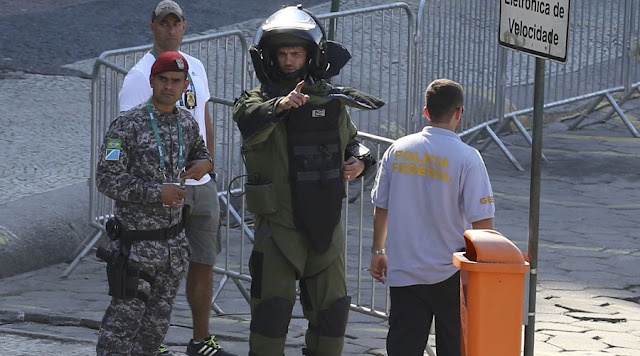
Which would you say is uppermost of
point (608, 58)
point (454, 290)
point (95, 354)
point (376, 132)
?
point (608, 58)

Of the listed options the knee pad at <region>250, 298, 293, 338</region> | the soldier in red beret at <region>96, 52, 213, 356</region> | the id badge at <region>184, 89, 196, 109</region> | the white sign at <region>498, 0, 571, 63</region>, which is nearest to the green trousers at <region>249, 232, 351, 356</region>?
the knee pad at <region>250, 298, 293, 338</region>

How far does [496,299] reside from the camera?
4.49 meters

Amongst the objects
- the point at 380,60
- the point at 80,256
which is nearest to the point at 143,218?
the point at 80,256

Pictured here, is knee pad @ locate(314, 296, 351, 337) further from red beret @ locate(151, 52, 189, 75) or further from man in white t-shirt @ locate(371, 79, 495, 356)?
red beret @ locate(151, 52, 189, 75)

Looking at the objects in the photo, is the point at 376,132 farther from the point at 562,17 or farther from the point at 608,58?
the point at 562,17

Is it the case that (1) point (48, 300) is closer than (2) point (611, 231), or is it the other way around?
(1) point (48, 300)

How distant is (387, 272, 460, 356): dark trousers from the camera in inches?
215

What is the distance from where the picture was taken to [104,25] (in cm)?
1417

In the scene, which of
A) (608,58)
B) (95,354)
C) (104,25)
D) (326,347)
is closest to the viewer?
(326,347)

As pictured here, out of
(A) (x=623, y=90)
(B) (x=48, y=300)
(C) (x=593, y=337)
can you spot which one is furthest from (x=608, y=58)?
(B) (x=48, y=300)

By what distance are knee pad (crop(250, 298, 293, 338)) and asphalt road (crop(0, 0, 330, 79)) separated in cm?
726

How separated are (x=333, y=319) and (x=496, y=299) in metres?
1.37

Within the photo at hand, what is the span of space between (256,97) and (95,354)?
158 cm

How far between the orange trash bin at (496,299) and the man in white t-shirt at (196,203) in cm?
223
